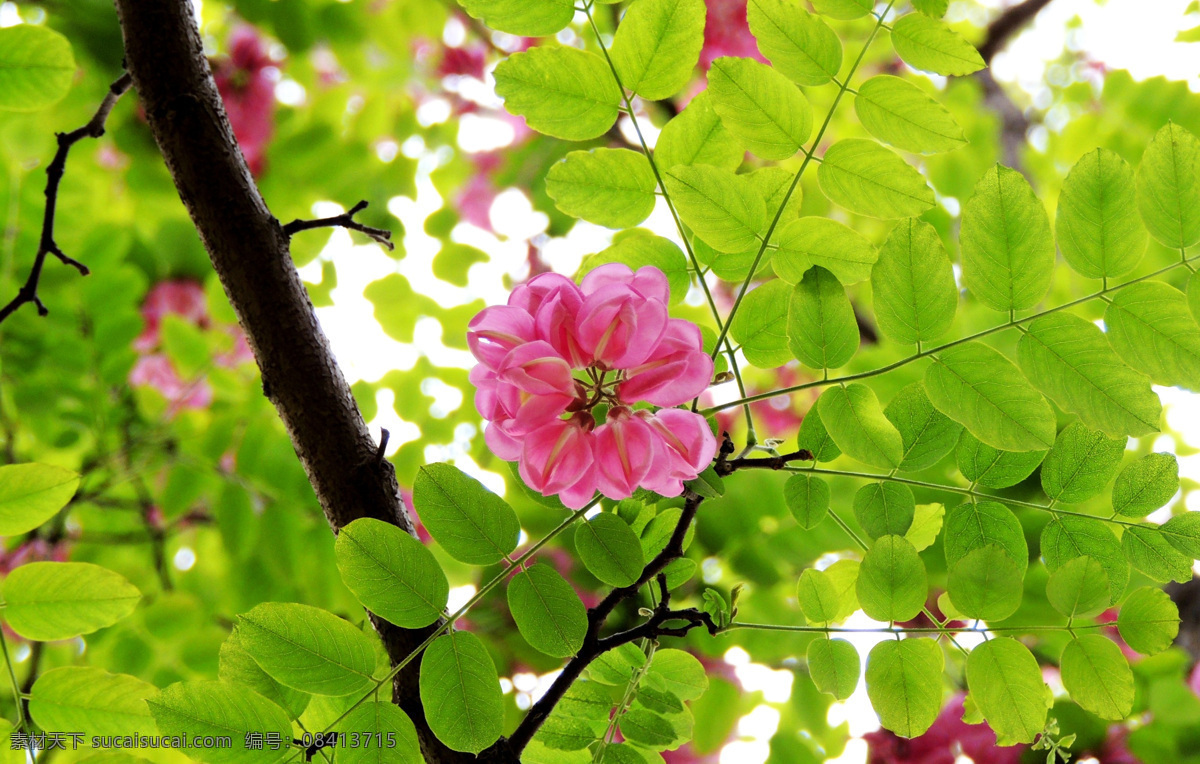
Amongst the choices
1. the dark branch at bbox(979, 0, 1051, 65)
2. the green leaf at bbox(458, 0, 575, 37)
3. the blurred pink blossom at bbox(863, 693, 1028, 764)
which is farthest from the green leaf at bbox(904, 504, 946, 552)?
the dark branch at bbox(979, 0, 1051, 65)

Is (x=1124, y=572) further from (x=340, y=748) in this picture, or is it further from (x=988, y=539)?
(x=340, y=748)

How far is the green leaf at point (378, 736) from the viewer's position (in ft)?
1.72

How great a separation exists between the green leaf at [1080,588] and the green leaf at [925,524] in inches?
4.6

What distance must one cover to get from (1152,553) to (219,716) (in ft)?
2.15

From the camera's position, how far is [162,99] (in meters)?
0.74

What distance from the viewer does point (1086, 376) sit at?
1.77ft

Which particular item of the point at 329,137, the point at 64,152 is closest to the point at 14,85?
the point at 64,152

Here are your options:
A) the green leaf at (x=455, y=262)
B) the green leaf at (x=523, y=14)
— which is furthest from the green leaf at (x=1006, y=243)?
the green leaf at (x=455, y=262)

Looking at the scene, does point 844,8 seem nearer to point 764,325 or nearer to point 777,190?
point 777,190

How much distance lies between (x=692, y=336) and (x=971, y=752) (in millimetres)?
942

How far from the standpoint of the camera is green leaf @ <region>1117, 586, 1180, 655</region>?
1.84 feet

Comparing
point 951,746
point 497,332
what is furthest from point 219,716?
point 951,746

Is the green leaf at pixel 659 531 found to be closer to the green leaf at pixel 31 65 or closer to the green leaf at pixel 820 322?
the green leaf at pixel 820 322

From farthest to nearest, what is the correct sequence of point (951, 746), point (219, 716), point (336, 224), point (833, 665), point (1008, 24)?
point (1008, 24) → point (951, 746) → point (336, 224) → point (833, 665) → point (219, 716)
